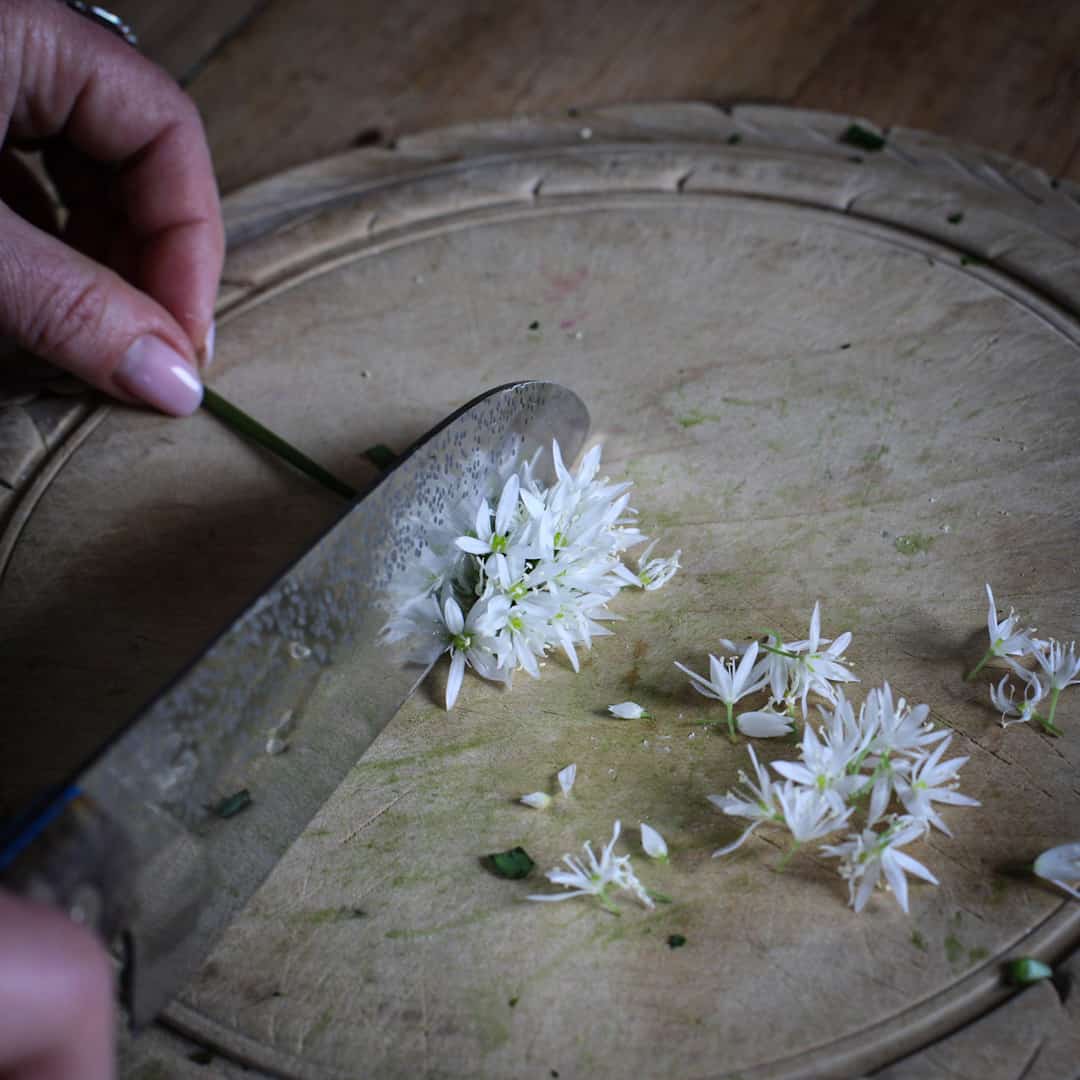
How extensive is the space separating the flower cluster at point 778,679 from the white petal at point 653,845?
168 millimetres

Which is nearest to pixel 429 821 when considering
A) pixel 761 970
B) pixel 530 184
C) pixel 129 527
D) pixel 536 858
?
pixel 536 858

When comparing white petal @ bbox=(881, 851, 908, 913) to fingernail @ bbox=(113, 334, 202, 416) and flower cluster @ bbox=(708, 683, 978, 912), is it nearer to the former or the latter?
flower cluster @ bbox=(708, 683, 978, 912)

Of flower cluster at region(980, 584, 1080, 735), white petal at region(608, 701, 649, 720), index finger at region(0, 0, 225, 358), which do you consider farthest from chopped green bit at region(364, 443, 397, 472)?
flower cluster at region(980, 584, 1080, 735)

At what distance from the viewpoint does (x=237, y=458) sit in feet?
5.42

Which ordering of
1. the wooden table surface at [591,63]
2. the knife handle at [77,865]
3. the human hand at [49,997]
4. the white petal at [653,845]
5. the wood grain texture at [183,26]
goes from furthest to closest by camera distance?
1. the wood grain texture at [183,26]
2. the wooden table surface at [591,63]
3. the white petal at [653,845]
4. the knife handle at [77,865]
5. the human hand at [49,997]

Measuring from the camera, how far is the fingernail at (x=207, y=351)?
5.75 ft

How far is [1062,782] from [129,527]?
1.24 meters

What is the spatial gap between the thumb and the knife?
56cm

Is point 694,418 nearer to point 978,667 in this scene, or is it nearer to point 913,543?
point 913,543

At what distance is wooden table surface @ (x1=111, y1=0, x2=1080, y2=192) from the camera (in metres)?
2.17

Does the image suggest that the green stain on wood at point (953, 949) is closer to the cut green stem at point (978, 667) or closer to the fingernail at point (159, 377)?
the cut green stem at point (978, 667)

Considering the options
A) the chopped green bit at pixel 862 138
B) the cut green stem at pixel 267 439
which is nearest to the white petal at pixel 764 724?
the cut green stem at pixel 267 439

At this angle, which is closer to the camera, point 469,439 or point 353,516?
point 353,516

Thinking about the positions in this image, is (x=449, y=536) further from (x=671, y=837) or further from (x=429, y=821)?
(x=671, y=837)
